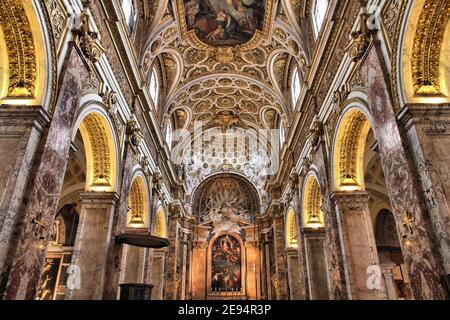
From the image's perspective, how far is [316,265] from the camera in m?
13.5

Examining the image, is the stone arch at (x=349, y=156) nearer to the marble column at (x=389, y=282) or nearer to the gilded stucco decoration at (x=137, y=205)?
the gilded stucco decoration at (x=137, y=205)

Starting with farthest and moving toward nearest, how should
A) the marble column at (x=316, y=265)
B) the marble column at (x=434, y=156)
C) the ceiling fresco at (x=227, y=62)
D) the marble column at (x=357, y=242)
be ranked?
the ceiling fresco at (x=227, y=62) < the marble column at (x=316, y=265) < the marble column at (x=357, y=242) < the marble column at (x=434, y=156)

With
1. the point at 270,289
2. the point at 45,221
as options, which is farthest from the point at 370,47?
the point at 270,289

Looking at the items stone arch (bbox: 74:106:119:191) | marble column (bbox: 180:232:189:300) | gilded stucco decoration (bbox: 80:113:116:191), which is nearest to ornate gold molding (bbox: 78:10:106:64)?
stone arch (bbox: 74:106:119:191)

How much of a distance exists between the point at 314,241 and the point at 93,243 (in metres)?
8.69

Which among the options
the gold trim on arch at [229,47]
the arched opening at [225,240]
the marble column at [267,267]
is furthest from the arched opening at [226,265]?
the gold trim on arch at [229,47]

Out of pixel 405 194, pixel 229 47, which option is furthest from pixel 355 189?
pixel 229 47

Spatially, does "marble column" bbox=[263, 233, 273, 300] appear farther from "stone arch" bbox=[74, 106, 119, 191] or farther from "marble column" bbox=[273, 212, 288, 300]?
"stone arch" bbox=[74, 106, 119, 191]

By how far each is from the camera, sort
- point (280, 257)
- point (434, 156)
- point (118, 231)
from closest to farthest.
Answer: point (434, 156)
point (118, 231)
point (280, 257)

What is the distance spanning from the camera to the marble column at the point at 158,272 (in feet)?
54.6

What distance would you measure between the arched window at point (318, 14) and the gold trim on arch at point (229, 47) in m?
2.17

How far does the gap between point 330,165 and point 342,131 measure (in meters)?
1.21

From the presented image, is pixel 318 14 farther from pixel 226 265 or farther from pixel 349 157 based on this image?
pixel 226 265

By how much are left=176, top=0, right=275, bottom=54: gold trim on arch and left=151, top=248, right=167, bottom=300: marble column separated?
10827 mm
